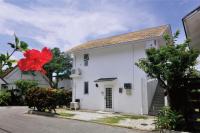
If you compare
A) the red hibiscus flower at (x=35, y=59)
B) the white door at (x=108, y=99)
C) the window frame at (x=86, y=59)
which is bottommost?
the white door at (x=108, y=99)

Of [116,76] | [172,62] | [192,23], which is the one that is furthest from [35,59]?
[116,76]

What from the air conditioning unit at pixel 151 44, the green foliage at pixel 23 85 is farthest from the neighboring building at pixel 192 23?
the green foliage at pixel 23 85

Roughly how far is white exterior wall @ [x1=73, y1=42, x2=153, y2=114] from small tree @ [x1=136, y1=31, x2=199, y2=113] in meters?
7.88

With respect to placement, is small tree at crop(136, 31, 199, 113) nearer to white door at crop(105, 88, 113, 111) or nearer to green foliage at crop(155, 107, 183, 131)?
green foliage at crop(155, 107, 183, 131)

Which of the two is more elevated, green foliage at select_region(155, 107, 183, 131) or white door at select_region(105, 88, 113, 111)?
white door at select_region(105, 88, 113, 111)

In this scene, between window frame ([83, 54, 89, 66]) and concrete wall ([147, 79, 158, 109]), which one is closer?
concrete wall ([147, 79, 158, 109])

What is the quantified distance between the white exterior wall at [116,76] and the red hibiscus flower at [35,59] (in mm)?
20310

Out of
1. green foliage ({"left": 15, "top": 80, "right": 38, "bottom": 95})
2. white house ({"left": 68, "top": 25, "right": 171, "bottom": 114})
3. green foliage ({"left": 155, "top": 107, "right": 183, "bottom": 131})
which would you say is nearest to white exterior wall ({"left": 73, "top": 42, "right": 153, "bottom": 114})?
white house ({"left": 68, "top": 25, "right": 171, "bottom": 114})

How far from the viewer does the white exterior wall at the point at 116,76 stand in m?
21.8

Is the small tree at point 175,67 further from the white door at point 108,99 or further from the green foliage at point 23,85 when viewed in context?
the green foliage at point 23,85

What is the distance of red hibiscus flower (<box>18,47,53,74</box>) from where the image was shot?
1.39m

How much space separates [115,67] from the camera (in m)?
24.0

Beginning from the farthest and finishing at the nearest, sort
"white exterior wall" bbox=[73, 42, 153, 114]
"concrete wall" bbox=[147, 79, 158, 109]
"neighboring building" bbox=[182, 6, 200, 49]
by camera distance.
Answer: "white exterior wall" bbox=[73, 42, 153, 114]
"concrete wall" bbox=[147, 79, 158, 109]
"neighboring building" bbox=[182, 6, 200, 49]

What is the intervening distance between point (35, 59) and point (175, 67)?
1224 cm
